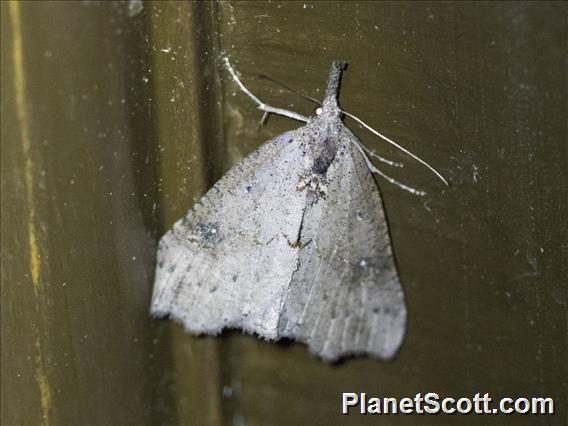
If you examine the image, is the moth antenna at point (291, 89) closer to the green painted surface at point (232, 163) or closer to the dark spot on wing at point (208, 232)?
the green painted surface at point (232, 163)

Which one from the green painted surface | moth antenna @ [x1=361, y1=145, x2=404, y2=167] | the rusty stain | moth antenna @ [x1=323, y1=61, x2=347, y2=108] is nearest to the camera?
the rusty stain

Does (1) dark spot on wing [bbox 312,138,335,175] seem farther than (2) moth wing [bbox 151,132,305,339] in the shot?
Yes

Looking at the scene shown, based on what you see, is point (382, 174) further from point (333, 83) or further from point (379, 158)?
point (333, 83)

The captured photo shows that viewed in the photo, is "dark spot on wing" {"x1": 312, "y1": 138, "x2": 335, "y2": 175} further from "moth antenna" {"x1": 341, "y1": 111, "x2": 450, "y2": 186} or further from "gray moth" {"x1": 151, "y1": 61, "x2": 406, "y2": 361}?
"moth antenna" {"x1": 341, "y1": 111, "x2": 450, "y2": 186}

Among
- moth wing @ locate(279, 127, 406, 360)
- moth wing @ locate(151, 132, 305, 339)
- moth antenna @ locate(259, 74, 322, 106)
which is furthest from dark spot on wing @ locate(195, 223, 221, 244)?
moth antenna @ locate(259, 74, 322, 106)

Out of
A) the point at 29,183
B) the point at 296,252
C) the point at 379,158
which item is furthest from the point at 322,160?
the point at 29,183

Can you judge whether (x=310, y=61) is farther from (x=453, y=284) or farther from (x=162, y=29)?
(x=453, y=284)

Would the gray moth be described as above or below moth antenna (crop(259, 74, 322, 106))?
below
